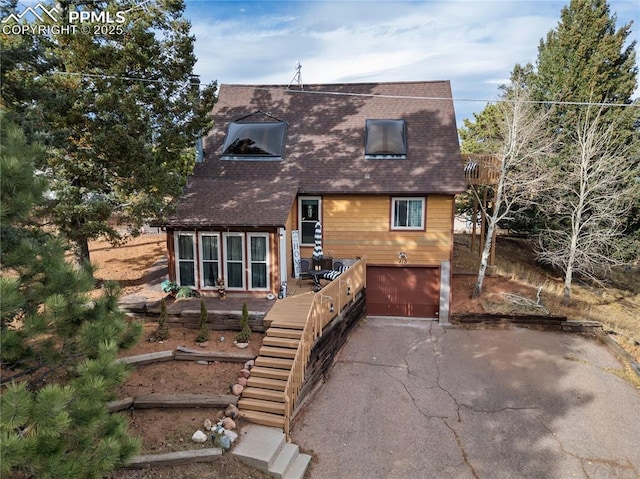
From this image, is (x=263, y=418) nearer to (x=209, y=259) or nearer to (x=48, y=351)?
(x=48, y=351)

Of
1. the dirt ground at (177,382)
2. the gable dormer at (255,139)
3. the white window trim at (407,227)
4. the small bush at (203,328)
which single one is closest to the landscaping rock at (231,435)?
the dirt ground at (177,382)

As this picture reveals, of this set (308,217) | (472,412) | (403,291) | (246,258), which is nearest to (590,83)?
(403,291)

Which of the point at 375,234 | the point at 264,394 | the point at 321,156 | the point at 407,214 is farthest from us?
the point at 321,156

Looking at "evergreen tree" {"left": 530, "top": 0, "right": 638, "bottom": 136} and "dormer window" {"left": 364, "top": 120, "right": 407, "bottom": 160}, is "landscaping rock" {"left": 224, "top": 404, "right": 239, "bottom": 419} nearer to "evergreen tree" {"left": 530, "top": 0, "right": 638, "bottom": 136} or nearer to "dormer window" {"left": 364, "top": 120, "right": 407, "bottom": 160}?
"dormer window" {"left": 364, "top": 120, "right": 407, "bottom": 160}

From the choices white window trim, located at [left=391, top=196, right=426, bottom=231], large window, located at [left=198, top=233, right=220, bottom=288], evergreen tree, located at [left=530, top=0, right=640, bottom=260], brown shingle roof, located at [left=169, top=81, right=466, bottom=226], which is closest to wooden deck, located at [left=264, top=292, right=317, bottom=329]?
brown shingle roof, located at [left=169, top=81, right=466, bottom=226]

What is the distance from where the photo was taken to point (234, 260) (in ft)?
39.2

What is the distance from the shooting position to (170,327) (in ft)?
33.9

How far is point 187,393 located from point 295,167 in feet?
29.4

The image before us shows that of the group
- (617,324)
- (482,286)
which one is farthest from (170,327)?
(617,324)

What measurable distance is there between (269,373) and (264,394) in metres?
0.51

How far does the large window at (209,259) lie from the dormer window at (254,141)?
4107mm

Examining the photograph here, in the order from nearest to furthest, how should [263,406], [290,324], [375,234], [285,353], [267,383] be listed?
[263,406]
[267,383]
[285,353]
[290,324]
[375,234]

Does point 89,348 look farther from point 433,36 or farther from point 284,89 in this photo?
point 284,89

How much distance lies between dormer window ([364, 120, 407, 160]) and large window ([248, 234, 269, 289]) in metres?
5.44
